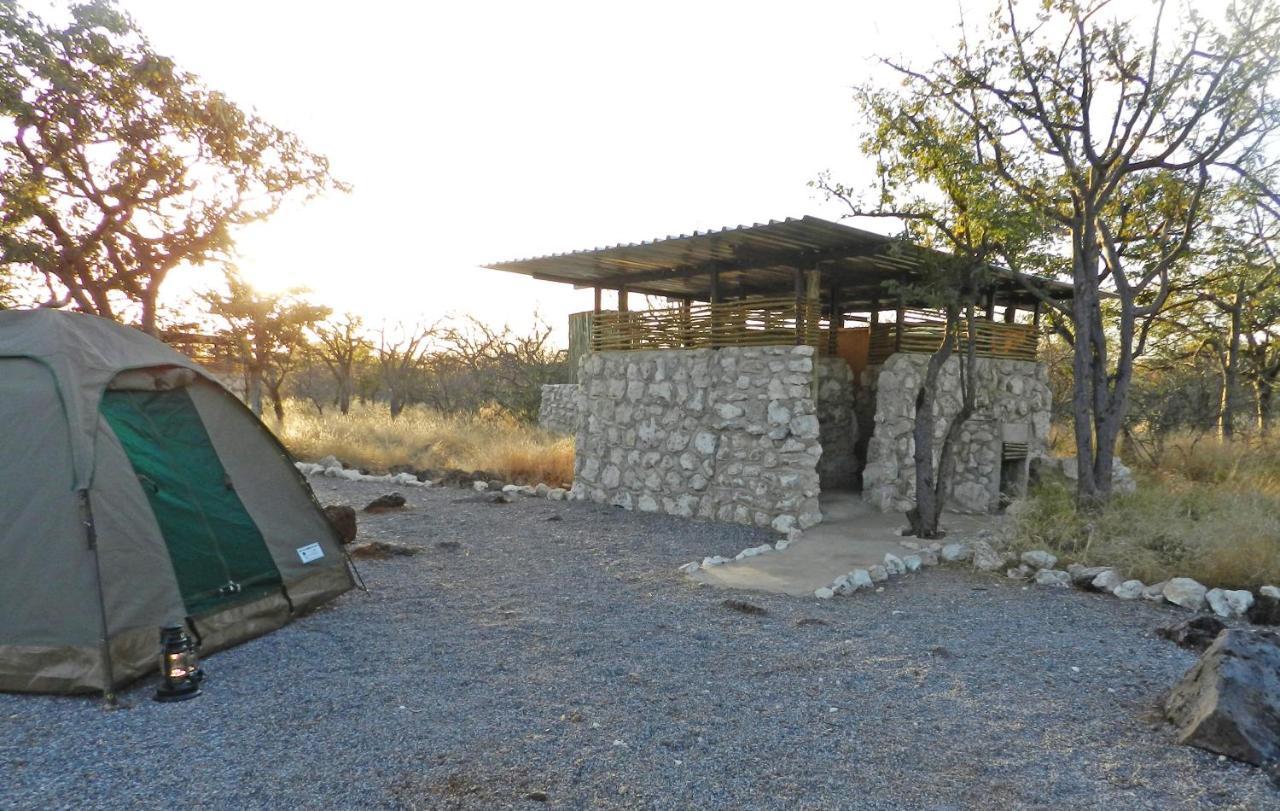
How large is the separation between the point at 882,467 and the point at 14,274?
13.7m

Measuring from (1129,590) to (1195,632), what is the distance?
3.60 ft

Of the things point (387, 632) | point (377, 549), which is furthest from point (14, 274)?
point (387, 632)

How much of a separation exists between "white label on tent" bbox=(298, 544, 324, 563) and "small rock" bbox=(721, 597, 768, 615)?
2.80 m

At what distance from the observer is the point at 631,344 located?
386 inches

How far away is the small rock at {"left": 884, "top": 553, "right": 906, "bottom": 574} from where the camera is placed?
636 cm

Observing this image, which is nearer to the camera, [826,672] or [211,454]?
[826,672]

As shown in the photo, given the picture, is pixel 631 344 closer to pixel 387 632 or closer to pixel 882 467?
pixel 882 467

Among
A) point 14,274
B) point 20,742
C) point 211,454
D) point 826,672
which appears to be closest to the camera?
point 20,742

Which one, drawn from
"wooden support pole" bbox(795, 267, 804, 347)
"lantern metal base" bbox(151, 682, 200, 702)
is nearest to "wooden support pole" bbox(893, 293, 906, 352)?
"wooden support pole" bbox(795, 267, 804, 347)

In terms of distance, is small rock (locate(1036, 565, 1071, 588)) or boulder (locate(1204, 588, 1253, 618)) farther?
small rock (locate(1036, 565, 1071, 588))

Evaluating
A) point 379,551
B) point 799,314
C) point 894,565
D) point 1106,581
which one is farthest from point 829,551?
point 379,551

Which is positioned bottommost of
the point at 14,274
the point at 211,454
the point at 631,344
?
the point at 211,454

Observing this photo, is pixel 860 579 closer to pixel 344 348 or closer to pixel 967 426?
pixel 967 426

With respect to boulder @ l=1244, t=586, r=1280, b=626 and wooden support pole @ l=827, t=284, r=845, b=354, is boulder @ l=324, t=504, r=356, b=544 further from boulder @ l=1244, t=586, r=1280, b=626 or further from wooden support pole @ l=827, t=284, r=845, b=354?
boulder @ l=1244, t=586, r=1280, b=626
